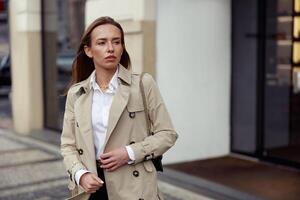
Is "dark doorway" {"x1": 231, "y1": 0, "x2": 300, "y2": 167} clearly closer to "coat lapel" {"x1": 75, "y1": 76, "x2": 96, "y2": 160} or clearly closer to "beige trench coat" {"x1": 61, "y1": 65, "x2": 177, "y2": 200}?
"beige trench coat" {"x1": 61, "y1": 65, "x2": 177, "y2": 200}

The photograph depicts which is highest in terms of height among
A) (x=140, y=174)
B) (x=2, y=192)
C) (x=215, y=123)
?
(x=140, y=174)

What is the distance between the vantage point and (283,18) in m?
7.11

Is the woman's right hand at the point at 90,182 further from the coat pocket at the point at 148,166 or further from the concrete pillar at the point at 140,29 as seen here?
the concrete pillar at the point at 140,29

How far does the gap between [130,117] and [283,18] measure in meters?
4.94

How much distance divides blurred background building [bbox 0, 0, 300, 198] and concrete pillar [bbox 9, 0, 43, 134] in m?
2.57

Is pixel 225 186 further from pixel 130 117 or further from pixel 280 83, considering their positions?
pixel 130 117

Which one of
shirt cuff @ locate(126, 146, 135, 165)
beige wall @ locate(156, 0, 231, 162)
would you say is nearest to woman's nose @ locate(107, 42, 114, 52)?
shirt cuff @ locate(126, 146, 135, 165)

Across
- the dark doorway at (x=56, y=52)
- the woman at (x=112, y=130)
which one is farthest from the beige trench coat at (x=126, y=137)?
the dark doorway at (x=56, y=52)

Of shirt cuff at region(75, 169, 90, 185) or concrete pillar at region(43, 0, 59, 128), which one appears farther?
concrete pillar at region(43, 0, 59, 128)

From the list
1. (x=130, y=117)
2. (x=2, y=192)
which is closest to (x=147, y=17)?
(x=2, y=192)

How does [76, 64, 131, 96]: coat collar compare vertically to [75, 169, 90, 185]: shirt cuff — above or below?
above

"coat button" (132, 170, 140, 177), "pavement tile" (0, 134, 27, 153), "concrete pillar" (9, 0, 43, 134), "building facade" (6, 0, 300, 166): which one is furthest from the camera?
"concrete pillar" (9, 0, 43, 134)

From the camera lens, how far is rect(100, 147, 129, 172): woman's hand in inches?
102

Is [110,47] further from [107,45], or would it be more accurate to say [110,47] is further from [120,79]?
[120,79]
